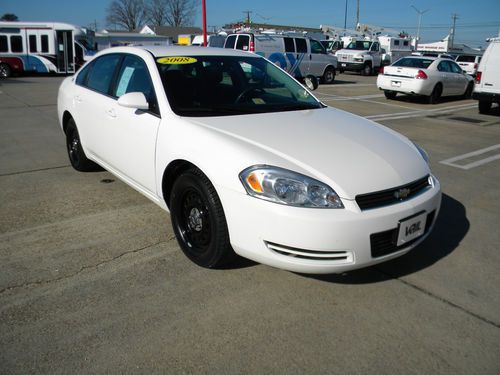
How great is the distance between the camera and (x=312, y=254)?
2.65 m

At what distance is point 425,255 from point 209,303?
180cm

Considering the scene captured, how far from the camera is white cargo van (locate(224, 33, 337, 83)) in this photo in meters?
16.8

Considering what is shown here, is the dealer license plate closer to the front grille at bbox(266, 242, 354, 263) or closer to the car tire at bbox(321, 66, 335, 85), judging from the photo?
the front grille at bbox(266, 242, 354, 263)

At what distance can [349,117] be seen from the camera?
156 inches

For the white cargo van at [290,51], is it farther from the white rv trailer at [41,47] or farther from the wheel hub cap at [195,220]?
the wheel hub cap at [195,220]

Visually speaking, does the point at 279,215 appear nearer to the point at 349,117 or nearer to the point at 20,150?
the point at 349,117

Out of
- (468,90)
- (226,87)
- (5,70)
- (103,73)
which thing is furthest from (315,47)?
(226,87)

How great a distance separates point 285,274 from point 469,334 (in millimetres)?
1207

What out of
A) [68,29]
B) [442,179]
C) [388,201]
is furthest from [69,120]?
[68,29]

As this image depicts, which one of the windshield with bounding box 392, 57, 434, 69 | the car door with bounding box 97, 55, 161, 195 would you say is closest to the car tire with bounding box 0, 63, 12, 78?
the windshield with bounding box 392, 57, 434, 69

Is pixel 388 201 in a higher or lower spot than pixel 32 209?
higher

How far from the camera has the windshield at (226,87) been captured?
138 inches

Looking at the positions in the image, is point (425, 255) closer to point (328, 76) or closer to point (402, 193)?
point (402, 193)

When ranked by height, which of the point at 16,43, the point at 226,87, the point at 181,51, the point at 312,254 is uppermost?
the point at 16,43
